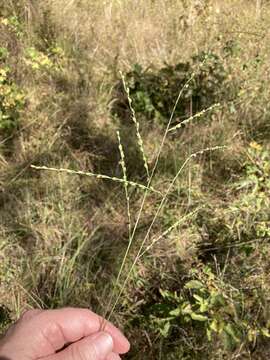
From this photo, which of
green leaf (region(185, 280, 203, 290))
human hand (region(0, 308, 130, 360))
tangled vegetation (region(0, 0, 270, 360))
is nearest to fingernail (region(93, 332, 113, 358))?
human hand (region(0, 308, 130, 360))

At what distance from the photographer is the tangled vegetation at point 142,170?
7.14 feet

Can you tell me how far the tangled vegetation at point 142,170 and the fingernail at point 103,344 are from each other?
0.22m

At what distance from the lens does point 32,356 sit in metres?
1.32

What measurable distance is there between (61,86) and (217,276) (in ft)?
6.86

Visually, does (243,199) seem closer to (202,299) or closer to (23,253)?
(202,299)

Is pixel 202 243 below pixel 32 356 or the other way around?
below

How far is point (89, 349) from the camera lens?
1.32m

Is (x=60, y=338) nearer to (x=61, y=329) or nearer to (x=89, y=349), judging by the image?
(x=61, y=329)

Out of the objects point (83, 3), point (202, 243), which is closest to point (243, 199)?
point (202, 243)

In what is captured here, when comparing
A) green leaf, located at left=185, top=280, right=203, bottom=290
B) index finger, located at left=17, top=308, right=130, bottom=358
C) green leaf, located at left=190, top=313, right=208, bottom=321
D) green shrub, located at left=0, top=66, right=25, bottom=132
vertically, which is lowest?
green leaf, located at left=190, top=313, right=208, bottom=321

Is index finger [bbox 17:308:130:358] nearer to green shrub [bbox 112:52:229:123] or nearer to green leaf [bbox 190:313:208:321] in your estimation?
green leaf [bbox 190:313:208:321]

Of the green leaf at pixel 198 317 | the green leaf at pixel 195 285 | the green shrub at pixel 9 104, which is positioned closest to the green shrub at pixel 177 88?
the green shrub at pixel 9 104

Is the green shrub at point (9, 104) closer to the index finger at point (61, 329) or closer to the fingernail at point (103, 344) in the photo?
the index finger at point (61, 329)

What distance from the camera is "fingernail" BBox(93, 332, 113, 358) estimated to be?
1.35 meters
